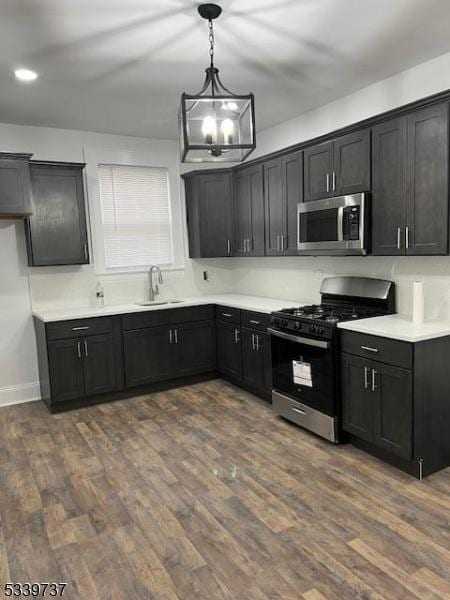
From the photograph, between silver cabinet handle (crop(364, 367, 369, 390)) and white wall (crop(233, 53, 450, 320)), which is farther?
white wall (crop(233, 53, 450, 320))

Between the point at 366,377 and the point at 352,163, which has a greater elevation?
the point at 352,163

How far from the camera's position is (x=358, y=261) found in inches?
151

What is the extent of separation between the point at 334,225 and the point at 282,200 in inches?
33.2

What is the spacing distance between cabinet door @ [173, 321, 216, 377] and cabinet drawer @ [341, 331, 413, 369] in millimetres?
2012

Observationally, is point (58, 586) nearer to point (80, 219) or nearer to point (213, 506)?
point (213, 506)

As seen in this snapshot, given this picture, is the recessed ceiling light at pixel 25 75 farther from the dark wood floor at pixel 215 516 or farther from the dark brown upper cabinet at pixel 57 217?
the dark wood floor at pixel 215 516

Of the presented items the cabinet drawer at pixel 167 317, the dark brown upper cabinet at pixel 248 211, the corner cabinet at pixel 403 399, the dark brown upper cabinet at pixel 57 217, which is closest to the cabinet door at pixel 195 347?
the cabinet drawer at pixel 167 317

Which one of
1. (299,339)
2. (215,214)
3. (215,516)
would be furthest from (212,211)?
(215,516)

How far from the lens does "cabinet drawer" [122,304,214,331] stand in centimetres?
446

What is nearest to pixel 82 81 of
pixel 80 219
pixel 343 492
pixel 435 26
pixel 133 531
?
pixel 80 219

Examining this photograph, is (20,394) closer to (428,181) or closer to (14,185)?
(14,185)

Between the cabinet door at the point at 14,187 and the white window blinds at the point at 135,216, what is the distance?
39.5 inches

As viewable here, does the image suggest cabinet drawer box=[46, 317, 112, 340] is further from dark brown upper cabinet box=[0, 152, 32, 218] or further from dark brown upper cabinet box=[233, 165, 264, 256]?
dark brown upper cabinet box=[233, 165, 264, 256]

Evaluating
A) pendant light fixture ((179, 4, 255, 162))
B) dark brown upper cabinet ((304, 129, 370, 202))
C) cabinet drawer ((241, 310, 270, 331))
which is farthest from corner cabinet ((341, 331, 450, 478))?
pendant light fixture ((179, 4, 255, 162))
